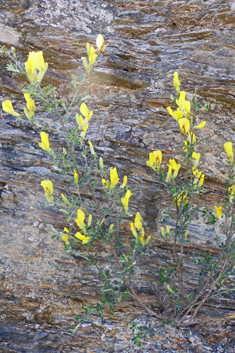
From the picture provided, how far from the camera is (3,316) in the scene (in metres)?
2.92

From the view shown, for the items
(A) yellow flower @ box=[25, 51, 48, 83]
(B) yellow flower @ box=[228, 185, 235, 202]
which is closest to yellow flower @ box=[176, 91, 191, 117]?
(B) yellow flower @ box=[228, 185, 235, 202]

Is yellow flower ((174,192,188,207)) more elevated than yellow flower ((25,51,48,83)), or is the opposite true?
yellow flower ((25,51,48,83))

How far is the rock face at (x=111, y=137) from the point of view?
115 inches

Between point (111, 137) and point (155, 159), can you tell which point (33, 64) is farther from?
point (111, 137)

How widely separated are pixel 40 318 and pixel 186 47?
3619mm

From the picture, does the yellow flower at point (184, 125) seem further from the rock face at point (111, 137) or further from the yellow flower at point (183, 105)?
the rock face at point (111, 137)

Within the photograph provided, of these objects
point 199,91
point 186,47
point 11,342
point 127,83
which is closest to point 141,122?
point 127,83

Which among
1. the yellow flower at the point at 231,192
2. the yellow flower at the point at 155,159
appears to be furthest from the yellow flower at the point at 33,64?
the yellow flower at the point at 231,192

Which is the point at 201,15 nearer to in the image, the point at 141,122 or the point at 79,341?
the point at 141,122

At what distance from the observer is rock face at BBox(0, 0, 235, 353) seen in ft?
9.61

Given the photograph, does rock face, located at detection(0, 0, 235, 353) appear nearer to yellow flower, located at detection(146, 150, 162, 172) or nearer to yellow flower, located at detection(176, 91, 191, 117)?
yellow flower, located at detection(146, 150, 162, 172)

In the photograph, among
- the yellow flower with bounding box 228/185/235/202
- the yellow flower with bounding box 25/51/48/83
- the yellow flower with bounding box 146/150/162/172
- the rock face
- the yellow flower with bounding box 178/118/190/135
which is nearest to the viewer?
the yellow flower with bounding box 25/51/48/83

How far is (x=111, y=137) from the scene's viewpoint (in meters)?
3.44

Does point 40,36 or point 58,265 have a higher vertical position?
point 40,36
